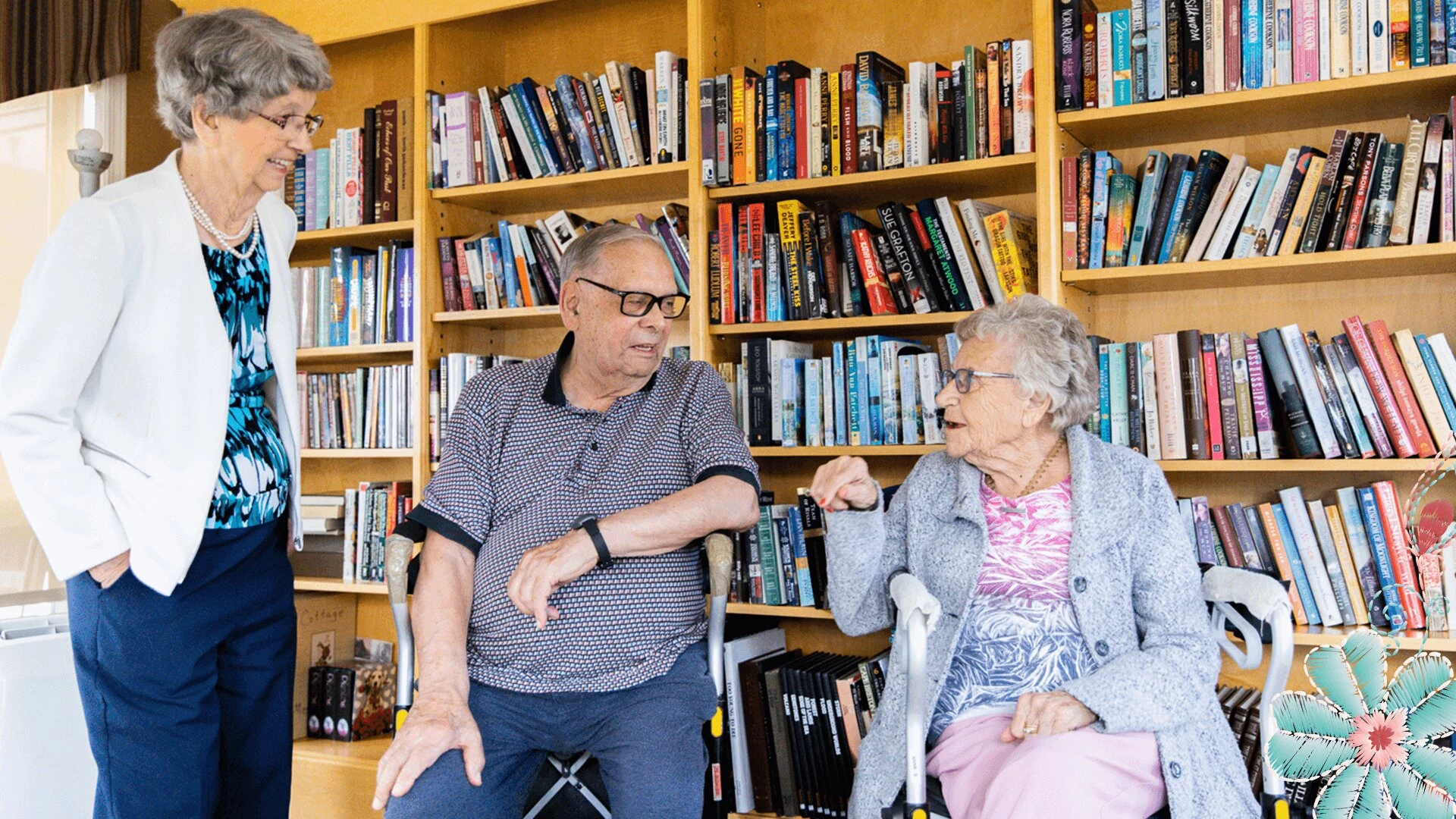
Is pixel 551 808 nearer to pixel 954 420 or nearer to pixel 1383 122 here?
pixel 954 420

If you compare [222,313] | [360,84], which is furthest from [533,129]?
[222,313]

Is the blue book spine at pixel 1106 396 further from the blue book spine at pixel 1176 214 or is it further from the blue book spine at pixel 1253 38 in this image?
the blue book spine at pixel 1253 38

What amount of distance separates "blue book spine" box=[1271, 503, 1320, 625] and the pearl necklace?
1920mm

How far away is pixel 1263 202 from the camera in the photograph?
7.50 ft

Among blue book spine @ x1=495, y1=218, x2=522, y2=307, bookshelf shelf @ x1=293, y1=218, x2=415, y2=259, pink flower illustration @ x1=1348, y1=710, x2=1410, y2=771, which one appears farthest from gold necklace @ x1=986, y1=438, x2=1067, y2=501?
bookshelf shelf @ x1=293, y1=218, x2=415, y2=259

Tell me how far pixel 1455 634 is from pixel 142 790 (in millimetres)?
2192

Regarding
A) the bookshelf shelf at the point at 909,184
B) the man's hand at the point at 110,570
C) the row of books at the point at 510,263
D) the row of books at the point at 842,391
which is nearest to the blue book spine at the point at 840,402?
the row of books at the point at 842,391

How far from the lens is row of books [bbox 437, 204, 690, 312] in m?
2.97

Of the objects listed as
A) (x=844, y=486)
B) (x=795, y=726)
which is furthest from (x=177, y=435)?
(x=795, y=726)

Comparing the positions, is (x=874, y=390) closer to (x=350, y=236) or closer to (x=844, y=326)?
(x=844, y=326)

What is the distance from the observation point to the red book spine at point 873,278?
259cm

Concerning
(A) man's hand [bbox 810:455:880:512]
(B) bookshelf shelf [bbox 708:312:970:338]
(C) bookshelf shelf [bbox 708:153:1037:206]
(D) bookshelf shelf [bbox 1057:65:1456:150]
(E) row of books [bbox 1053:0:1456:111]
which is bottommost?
(A) man's hand [bbox 810:455:880:512]

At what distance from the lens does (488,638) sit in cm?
189

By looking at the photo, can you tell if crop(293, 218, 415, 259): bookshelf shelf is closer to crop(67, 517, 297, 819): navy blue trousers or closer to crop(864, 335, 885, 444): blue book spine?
crop(864, 335, 885, 444): blue book spine
